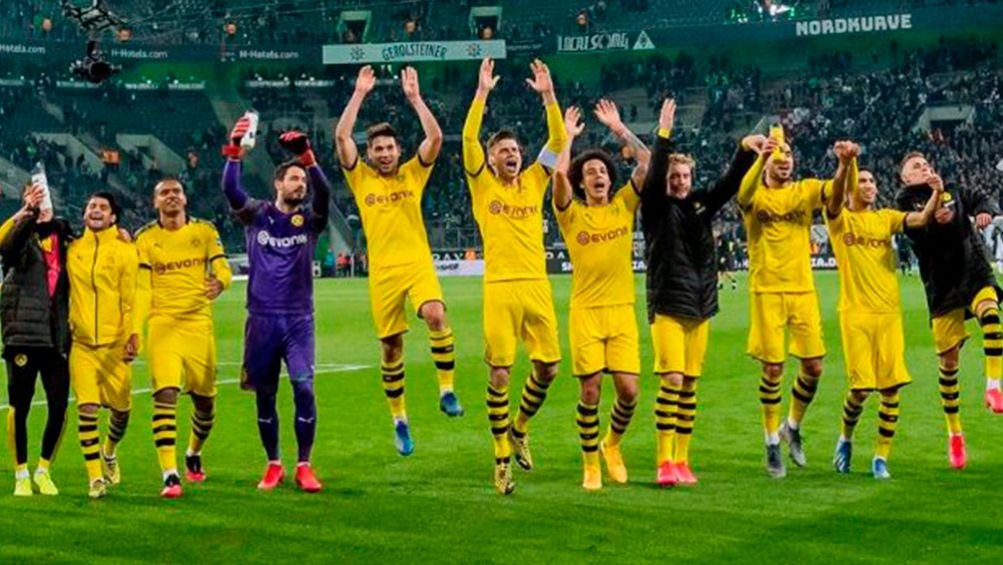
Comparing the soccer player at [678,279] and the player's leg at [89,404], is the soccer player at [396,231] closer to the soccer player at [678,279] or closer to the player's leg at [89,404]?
the soccer player at [678,279]

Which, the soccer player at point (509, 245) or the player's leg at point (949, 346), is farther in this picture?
the player's leg at point (949, 346)

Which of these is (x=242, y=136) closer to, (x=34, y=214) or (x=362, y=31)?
(x=34, y=214)

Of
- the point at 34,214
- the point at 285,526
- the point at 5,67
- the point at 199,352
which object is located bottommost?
the point at 285,526

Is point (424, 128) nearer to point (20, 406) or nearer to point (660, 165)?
point (660, 165)

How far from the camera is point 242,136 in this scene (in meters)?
11.9

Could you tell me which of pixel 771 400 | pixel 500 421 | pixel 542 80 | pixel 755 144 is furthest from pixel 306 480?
pixel 755 144

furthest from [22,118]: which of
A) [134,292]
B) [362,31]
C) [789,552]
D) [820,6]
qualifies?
[789,552]

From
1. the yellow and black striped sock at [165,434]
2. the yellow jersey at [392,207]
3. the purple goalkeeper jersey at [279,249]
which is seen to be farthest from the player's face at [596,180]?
the yellow and black striped sock at [165,434]

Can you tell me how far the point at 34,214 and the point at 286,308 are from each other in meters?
2.02

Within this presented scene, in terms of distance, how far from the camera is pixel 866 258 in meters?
13.0

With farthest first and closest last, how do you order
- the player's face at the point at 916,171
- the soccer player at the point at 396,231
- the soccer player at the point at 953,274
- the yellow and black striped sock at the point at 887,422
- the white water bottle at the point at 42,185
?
the soccer player at the point at 953,274, the player's face at the point at 916,171, the soccer player at the point at 396,231, the yellow and black striped sock at the point at 887,422, the white water bottle at the point at 42,185

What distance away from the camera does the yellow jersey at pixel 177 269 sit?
41.1 feet

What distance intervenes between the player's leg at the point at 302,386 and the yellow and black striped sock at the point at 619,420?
2343 millimetres

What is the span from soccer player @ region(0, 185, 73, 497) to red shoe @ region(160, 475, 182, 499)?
893mm
